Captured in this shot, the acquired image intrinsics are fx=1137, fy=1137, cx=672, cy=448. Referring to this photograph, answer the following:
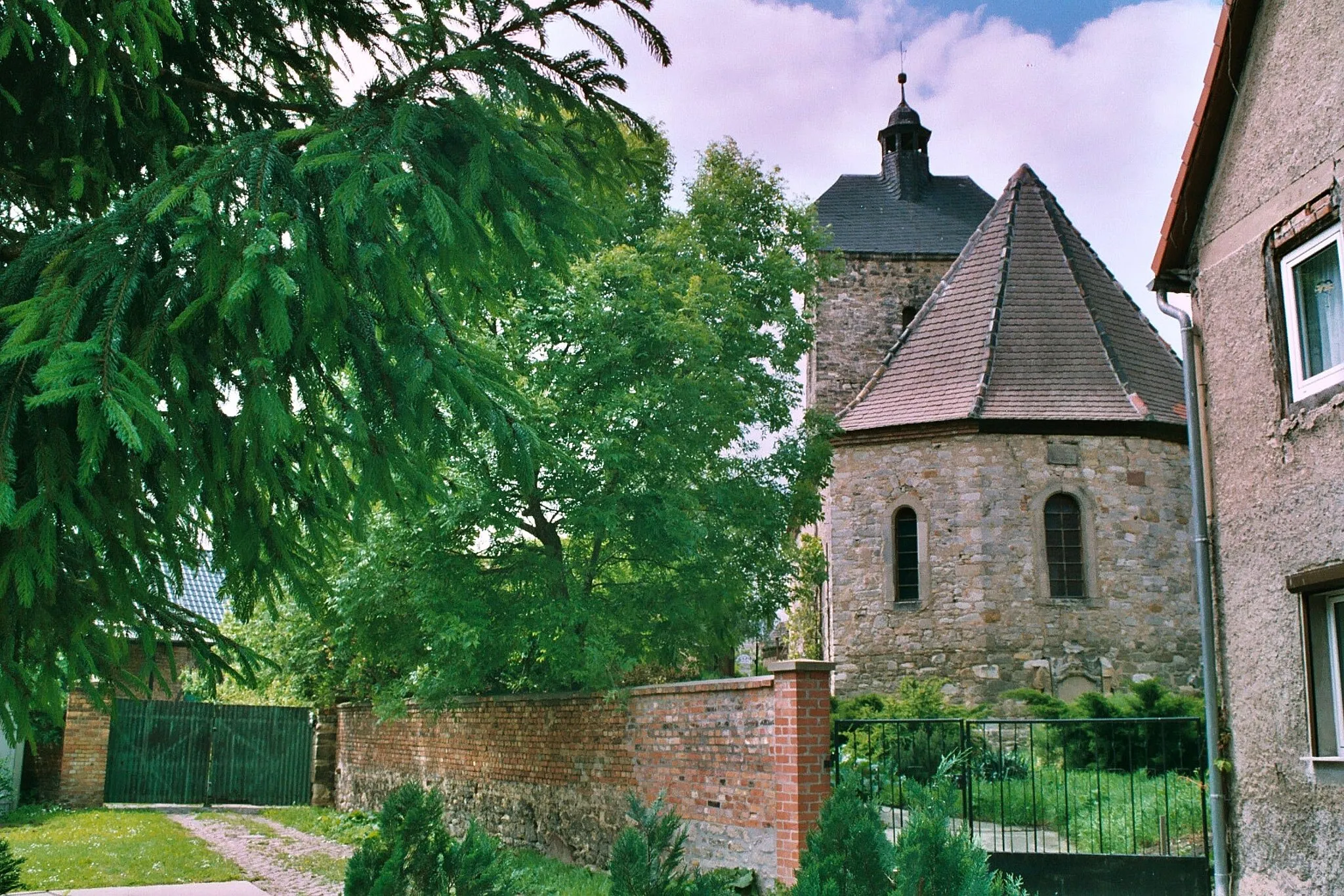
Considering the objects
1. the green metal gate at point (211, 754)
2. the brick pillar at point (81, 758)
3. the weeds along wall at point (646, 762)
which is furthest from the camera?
the green metal gate at point (211, 754)

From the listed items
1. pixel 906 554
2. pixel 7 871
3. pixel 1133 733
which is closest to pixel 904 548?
pixel 906 554

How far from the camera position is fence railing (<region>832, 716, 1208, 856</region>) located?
348 inches

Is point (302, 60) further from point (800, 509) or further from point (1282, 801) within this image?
point (800, 509)

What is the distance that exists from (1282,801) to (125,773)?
19.0 m

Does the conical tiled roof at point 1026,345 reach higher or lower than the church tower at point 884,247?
lower

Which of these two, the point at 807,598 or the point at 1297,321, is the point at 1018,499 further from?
the point at 1297,321

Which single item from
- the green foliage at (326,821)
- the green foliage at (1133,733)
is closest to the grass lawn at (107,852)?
the green foliage at (326,821)

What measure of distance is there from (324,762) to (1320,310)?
1842 cm

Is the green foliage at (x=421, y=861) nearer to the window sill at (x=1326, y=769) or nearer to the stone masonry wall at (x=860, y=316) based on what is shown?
the window sill at (x=1326, y=769)

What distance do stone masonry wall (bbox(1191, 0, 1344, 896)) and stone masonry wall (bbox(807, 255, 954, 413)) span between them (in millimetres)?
15087

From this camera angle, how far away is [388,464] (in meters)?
4.70

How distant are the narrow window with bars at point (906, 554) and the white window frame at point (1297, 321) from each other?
9.83 meters

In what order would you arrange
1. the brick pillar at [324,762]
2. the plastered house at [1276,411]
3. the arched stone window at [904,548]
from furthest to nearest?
1. the brick pillar at [324,762]
2. the arched stone window at [904,548]
3. the plastered house at [1276,411]

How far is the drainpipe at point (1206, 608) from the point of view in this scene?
8055 mm
